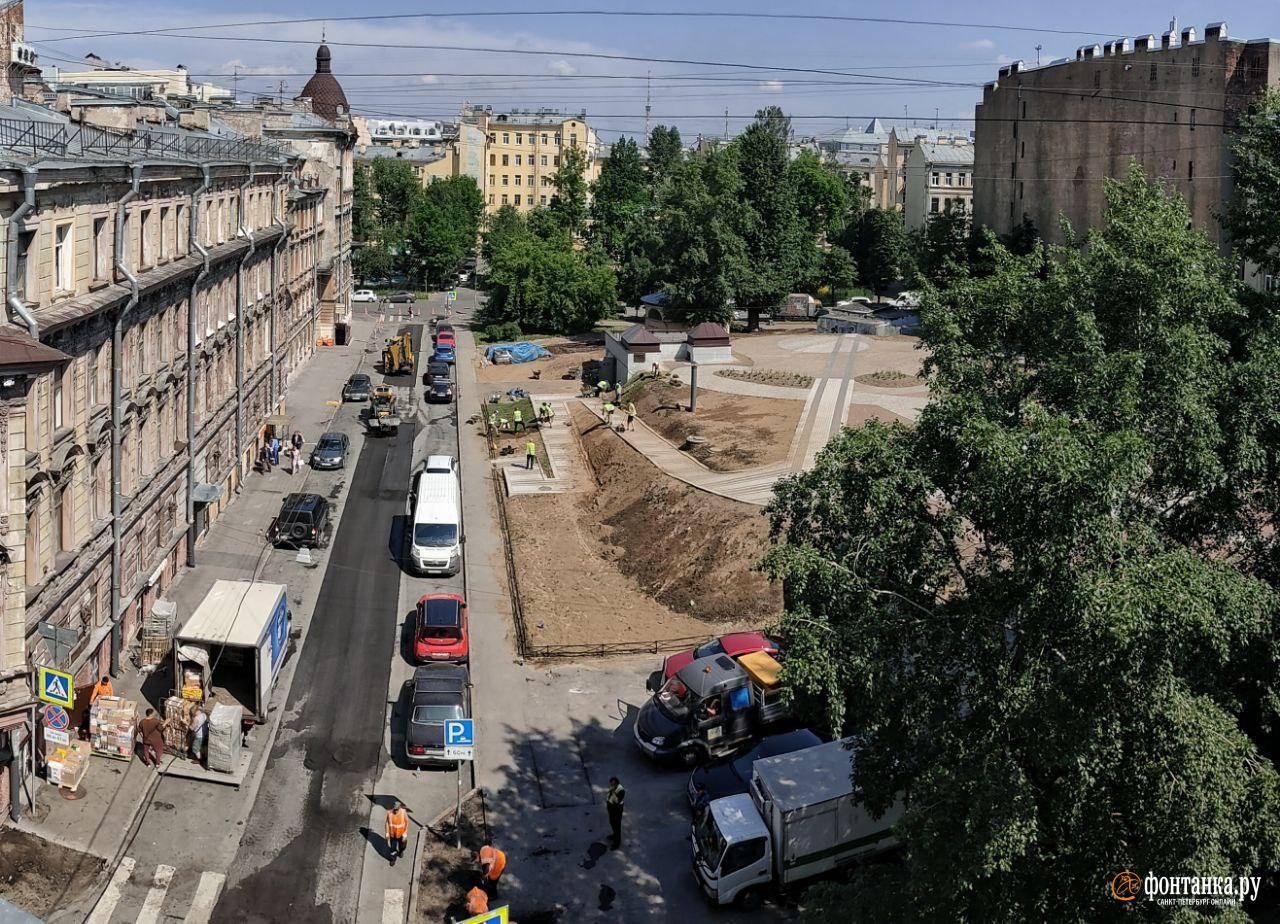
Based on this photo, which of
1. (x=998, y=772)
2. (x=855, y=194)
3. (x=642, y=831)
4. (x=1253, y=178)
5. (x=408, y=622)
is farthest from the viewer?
(x=855, y=194)

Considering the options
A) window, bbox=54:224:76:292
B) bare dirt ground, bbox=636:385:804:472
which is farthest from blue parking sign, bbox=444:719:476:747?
bare dirt ground, bbox=636:385:804:472

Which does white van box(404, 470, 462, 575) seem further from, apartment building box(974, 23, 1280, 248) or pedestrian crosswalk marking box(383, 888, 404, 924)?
apartment building box(974, 23, 1280, 248)

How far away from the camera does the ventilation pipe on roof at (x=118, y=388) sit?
84.7 ft

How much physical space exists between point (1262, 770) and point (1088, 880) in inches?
84.3

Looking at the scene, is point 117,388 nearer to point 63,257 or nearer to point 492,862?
point 63,257

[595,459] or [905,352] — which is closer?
[595,459]

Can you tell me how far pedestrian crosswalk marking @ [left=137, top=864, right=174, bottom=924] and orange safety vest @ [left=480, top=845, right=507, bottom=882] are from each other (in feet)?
16.6

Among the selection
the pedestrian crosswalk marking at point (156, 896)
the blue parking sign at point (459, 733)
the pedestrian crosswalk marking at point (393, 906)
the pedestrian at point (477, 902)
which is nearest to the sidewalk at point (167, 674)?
the pedestrian crosswalk marking at point (156, 896)

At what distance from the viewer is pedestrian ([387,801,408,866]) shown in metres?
21.0

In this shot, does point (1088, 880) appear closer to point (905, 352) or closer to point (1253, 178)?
point (1253, 178)

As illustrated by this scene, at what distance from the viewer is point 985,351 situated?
650 inches

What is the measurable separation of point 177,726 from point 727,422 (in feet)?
99.4

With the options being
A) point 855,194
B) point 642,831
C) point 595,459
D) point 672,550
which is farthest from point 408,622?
point 855,194

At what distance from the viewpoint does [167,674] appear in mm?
27906
